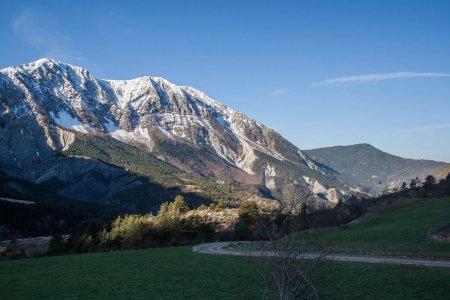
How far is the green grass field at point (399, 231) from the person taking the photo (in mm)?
43406

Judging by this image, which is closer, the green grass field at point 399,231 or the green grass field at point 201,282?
the green grass field at point 201,282

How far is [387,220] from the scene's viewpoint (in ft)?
228

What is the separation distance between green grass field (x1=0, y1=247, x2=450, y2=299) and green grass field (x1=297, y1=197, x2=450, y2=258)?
3.95m

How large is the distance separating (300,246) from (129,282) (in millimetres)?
21231

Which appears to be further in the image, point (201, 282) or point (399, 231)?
point (399, 231)

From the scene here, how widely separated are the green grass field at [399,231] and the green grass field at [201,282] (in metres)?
3.95

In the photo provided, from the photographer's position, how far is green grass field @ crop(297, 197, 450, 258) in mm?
43406

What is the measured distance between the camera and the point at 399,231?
5456 cm

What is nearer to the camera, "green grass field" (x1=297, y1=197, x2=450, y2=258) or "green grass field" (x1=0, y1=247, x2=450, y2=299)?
"green grass field" (x1=0, y1=247, x2=450, y2=299)

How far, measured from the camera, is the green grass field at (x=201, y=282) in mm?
24641

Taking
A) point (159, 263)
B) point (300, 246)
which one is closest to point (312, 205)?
point (300, 246)

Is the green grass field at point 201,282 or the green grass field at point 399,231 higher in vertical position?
the green grass field at point 399,231

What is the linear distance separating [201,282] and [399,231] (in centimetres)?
3329

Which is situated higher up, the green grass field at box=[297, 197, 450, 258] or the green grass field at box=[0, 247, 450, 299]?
the green grass field at box=[297, 197, 450, 258]
